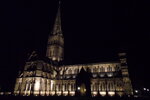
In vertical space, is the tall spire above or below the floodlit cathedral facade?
above

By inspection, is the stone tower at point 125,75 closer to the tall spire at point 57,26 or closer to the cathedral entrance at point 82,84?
the cathedral entrance at point 82,84

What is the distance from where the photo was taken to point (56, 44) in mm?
72250

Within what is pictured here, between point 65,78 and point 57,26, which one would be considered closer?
point 65,78

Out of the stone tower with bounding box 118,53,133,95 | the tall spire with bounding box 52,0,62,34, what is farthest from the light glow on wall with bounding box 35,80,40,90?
the tall spire with bounding box 52,0,62,34

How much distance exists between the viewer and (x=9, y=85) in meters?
57.6

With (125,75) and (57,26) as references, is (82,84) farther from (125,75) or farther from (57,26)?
(57,26)

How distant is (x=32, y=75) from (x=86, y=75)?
1050 inches

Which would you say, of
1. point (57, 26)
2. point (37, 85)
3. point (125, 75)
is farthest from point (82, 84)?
point (57, 26)

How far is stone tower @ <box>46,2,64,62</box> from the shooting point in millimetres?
71375

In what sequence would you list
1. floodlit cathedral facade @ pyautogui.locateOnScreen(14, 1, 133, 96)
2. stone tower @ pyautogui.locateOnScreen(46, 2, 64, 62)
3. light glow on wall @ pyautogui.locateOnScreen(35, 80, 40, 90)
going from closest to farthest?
floodlit cathedral facade @ pyautogui.locateOnScreen(14, 1, 133, 96)
light glow on wall @ pyautogui.locateOnScreen(35, 80, 40, 90)
stone tower @ pyautogui.locateOnScreen(46, 2, 64, 62)

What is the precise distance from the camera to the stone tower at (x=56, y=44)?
71375 millimetres

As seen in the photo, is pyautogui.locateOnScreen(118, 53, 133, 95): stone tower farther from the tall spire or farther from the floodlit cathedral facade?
the tall spire

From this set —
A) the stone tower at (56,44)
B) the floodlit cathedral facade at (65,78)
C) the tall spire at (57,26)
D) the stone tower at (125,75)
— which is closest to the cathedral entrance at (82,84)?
the floodlit cathedral facade at (65,78)

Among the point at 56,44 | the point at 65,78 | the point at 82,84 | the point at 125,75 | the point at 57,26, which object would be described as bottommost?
the point at 82,84
